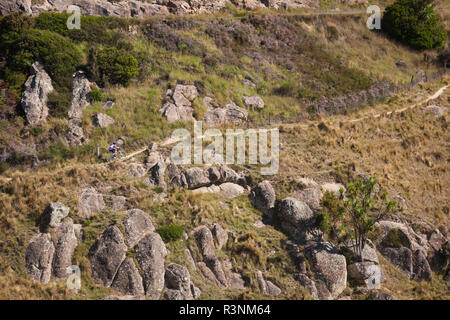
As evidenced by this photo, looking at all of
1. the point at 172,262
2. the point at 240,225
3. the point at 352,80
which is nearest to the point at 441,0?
the point at 352,80

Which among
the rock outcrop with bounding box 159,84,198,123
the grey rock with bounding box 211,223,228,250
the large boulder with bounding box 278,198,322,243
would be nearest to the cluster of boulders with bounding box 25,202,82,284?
the grey rock with bounding box 211,223,228,250

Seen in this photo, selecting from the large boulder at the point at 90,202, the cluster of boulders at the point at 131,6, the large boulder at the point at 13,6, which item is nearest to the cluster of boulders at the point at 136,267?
the large boulder at the point at 90,202

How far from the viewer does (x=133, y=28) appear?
45719 millimetres

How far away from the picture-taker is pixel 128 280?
27016 millimetres

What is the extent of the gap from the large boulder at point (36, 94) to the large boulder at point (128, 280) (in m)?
14.9

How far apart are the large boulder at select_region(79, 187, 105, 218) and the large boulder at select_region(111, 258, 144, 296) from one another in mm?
4354

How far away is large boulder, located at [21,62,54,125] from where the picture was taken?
35.8 metres

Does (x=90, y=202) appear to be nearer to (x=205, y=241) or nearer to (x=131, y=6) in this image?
(x=205, y=241)

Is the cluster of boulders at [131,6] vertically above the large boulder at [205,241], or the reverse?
the cluster of boulders at [131,6]

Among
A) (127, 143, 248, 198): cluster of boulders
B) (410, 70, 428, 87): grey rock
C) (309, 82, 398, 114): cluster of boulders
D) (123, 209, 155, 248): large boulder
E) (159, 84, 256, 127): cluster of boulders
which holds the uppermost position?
(410, 70, 428, 87): grey rock

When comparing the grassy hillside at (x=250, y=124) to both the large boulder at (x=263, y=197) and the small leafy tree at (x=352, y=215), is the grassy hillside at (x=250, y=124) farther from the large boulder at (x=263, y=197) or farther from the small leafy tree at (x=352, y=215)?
the small leafy tree at (x=352, y=215)

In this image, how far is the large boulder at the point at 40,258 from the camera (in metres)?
26.2

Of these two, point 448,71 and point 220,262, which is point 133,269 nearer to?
point 220,262

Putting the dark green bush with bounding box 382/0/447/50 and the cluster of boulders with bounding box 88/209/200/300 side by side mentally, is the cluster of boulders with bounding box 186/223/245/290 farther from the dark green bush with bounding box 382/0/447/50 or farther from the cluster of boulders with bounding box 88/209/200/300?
the dark green bush with bounding box 382/0/447/50
